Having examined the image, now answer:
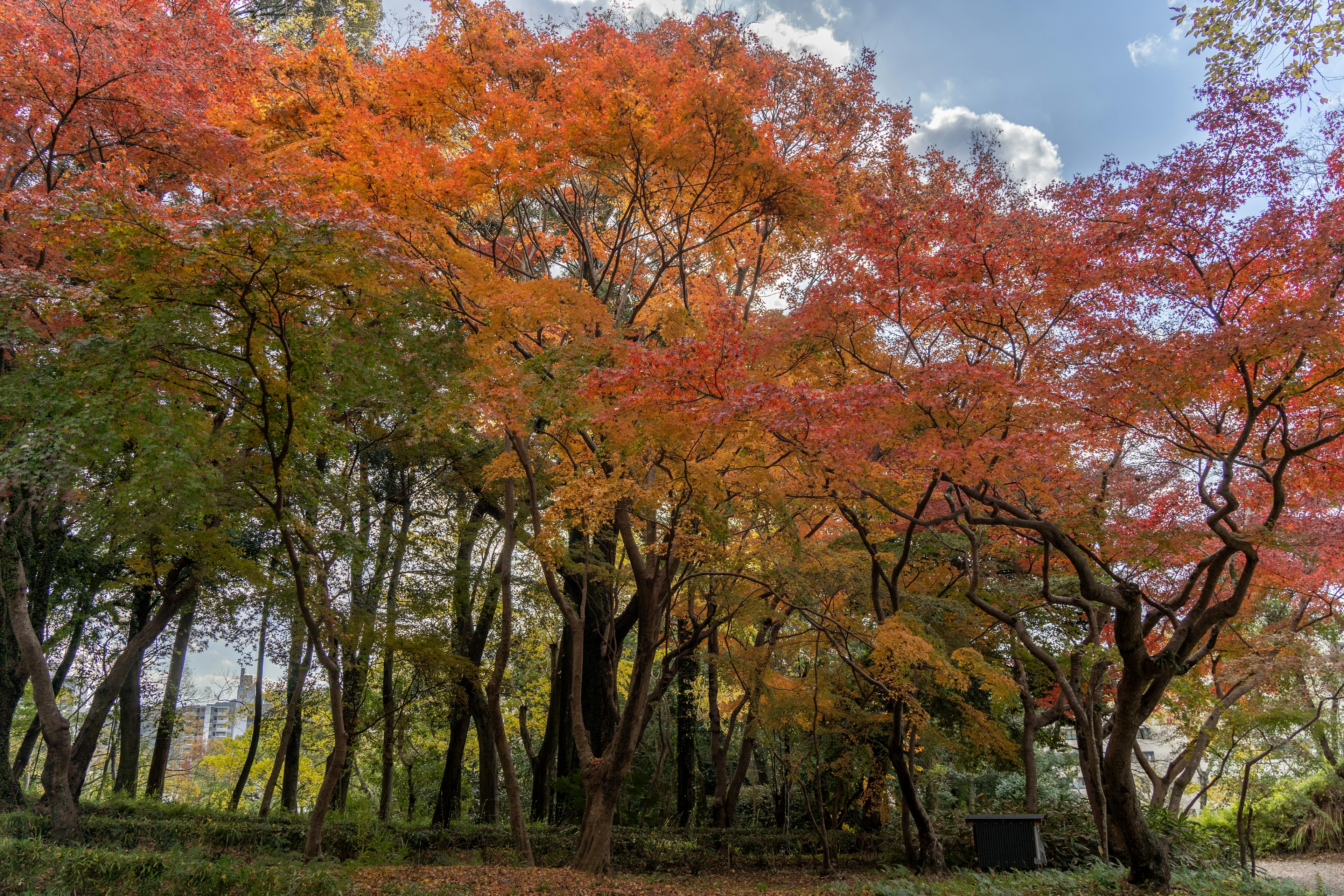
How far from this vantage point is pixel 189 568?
1129 centimetres

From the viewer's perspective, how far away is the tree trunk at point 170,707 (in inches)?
571

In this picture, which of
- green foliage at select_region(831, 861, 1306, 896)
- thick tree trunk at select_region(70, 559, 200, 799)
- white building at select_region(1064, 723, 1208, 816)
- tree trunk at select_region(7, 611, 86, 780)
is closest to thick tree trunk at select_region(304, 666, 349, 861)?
thick tree trunk at select_region(70, 559, 200, 799)

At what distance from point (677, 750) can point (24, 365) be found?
43.7 feet

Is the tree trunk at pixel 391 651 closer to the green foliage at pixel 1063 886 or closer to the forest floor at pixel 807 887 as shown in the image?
the forest floor at pixel 807 887

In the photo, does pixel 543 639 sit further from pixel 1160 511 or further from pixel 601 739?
pixel 1160 511

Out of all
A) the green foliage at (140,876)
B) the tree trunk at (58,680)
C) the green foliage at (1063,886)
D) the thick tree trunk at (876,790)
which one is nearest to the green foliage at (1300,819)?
the thick tree trunk at (876,790)

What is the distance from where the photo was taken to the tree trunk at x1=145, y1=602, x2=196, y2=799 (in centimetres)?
1451

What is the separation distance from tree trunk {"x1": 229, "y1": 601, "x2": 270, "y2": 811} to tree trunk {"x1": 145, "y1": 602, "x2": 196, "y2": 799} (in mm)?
1304

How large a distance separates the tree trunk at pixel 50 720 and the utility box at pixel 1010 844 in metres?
11.3

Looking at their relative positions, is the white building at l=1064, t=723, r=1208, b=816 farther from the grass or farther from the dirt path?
the grass

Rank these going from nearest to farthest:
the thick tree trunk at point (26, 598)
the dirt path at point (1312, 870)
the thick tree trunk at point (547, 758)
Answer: the thick tree trunk at point (26, 598), the dirt path at point (1312, 870), the thick tree trunk at point (547, 758)

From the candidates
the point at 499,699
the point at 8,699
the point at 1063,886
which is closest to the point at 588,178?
the point at 499,699

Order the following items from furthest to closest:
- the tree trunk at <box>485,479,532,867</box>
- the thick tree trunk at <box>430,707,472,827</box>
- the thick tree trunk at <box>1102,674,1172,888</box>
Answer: the thick tree trunk at <box>430,707,472,827</box>, the tree trunk at <box>485,479,532,867</box>, the thick tree trunk at <box>1102,674,1172,888</box>

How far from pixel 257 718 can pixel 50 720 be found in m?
8.31
